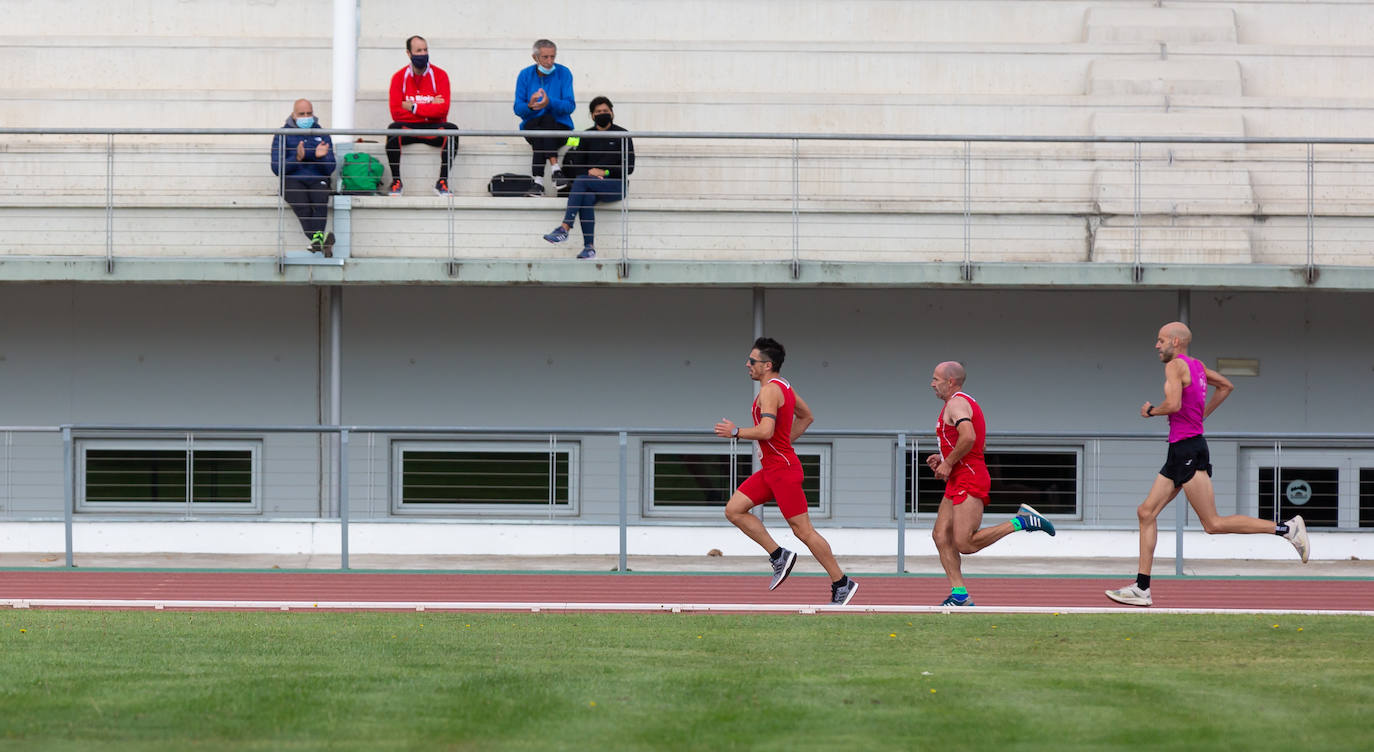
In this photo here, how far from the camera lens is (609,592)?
39.9ft

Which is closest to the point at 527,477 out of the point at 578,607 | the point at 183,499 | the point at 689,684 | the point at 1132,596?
the point at 183,499

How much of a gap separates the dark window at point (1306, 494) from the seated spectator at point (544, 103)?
748 cm

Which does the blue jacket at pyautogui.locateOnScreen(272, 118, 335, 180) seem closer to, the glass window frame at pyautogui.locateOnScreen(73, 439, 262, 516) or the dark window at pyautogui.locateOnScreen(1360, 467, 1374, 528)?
the glass window frame at pyautogui.locateOnScreen(73, 439, 262, 516)

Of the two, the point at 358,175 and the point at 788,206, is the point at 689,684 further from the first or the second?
the point at 358,175

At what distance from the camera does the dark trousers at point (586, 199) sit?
51.8 ft

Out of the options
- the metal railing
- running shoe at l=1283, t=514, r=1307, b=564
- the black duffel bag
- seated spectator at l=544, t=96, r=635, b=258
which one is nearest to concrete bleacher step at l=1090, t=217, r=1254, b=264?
the metal railing

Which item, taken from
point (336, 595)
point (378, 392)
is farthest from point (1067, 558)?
point (378, 392)

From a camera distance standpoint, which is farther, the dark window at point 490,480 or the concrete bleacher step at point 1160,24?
the concrete bleacher step at point 1160,24

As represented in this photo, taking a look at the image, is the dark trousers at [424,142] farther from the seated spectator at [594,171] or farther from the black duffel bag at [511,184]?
the seated spectator at [594,171]

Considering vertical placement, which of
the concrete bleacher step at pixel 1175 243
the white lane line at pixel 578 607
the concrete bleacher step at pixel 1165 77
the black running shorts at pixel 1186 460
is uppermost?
the concrete bleacher step at pixel 1165 77

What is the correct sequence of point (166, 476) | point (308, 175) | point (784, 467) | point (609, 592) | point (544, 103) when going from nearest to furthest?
point (784, 467) → point (609, 592) → point (166, 476) → point (308, 175) → point (544, 103)

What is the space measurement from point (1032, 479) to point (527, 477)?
177 inches

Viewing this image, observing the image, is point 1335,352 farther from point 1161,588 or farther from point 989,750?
point 989,750

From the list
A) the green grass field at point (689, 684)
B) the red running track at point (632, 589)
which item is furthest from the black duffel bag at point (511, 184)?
the green grass field at point (689, 684)
